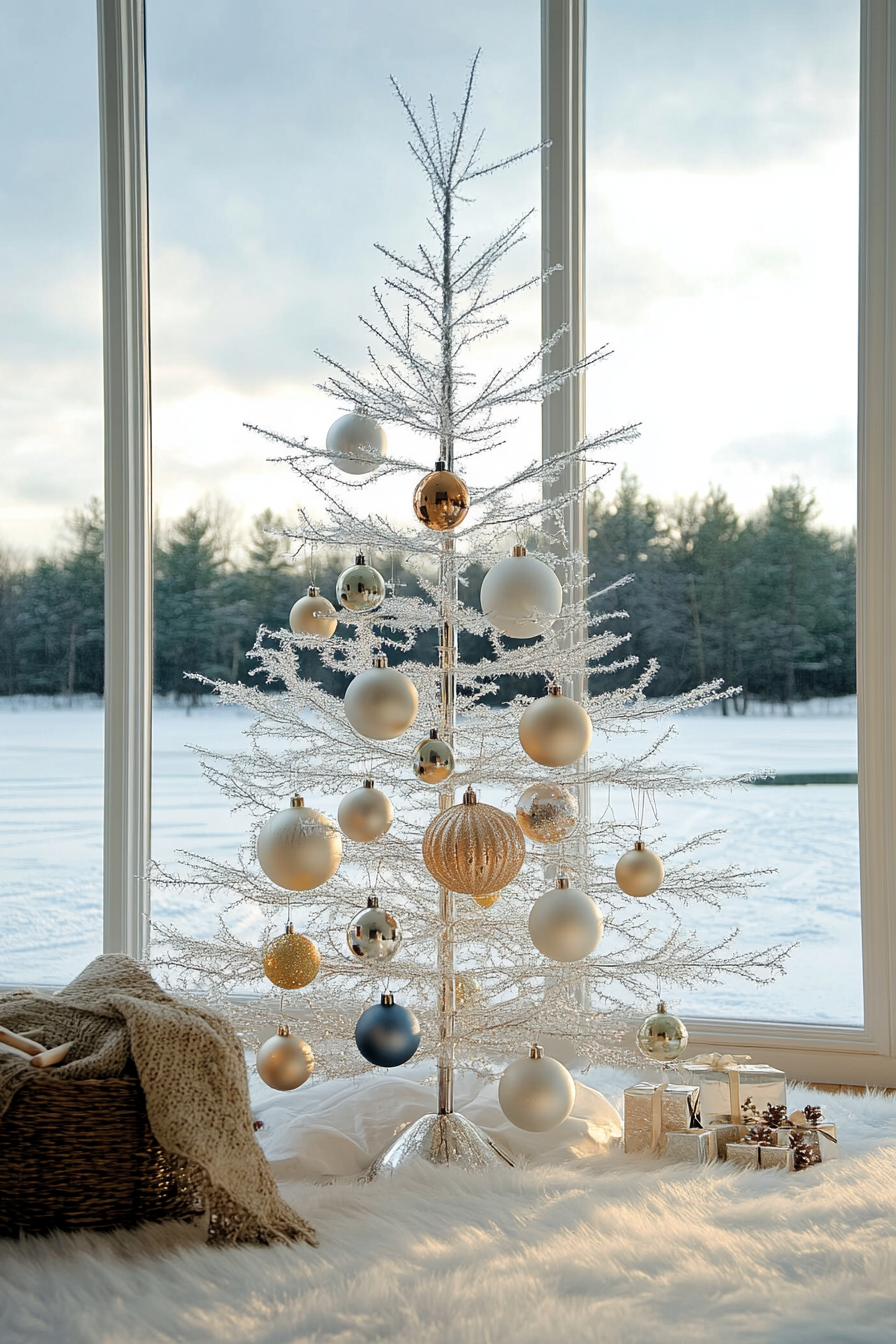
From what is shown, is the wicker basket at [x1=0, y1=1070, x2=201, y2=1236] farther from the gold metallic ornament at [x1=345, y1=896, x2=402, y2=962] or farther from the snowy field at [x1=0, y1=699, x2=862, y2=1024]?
the snowy field at [x1=0, y1=699, x2=862, y2=1024]

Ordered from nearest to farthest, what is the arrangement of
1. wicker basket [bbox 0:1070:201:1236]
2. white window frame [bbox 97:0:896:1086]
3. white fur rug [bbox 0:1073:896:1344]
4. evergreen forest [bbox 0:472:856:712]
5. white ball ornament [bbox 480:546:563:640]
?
white fur rug [bbox 0:1073:896:1344]
wicker basket [bbox 0:1070:201:1236]
white ball ornament [bbox 480:546:563:640]
white window frame [bbox 97:0:896:1086]
evergreen forest [bbox 0:472:856:712]

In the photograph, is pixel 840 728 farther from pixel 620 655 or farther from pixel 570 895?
pixel 570 895

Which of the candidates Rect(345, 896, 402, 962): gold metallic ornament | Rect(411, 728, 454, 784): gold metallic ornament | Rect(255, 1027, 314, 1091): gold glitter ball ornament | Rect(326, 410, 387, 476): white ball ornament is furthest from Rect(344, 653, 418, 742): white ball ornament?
Rect(255, 1027, 314, 1091): gold glitter ball ornament

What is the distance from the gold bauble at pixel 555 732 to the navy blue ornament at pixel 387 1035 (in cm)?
46

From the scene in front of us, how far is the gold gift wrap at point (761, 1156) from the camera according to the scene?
74.4 inches

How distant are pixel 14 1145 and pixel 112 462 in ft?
5.83

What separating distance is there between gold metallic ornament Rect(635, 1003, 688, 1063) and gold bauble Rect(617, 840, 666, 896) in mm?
238

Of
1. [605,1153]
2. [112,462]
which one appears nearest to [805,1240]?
[605,1153]

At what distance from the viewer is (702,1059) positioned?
2100 mm

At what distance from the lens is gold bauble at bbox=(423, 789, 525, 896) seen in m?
1.68

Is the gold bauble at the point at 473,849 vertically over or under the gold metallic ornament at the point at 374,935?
over

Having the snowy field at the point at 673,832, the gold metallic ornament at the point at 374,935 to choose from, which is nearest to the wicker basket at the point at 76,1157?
the gold metallic ornament at the point at 374,935

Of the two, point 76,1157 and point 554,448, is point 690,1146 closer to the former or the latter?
point 76,1157

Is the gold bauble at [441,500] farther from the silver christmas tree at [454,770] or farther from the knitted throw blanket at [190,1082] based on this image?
the knitted throw blanket at [190,1082]
